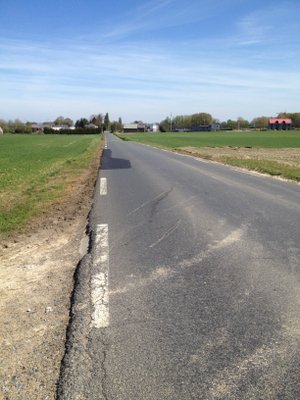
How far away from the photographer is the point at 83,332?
3.37 m

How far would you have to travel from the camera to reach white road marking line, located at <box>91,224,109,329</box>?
3596 millimetres

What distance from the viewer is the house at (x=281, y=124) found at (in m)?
179

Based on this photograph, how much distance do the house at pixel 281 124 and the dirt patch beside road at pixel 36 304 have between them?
186 meters

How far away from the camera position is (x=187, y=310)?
3.71 meters

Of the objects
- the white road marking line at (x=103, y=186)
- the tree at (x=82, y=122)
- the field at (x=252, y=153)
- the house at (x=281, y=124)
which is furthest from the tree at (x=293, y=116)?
the white road marking line at (x=103, y=186)

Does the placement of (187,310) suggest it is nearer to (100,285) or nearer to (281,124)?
(100,285)

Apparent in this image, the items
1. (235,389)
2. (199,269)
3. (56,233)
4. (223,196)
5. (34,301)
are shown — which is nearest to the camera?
(235,389)

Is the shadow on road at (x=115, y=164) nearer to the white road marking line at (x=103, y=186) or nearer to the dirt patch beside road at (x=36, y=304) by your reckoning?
the white road marking line at (x=103, y=186)

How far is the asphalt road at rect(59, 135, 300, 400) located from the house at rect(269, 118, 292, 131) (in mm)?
184591

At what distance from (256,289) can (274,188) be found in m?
7.90

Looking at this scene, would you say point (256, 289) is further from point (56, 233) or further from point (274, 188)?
point (274, 188)

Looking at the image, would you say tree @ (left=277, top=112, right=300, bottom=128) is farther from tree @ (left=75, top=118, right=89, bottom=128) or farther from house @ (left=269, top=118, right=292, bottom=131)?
tree @ (left=75, top=118, right=89, bottom=128)

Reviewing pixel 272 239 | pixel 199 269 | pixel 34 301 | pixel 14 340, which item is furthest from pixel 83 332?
pixel 272 239

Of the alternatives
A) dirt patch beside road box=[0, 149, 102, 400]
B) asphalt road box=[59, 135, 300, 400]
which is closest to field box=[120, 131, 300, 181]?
asphalt road box=[59, 135, 300, 400]
